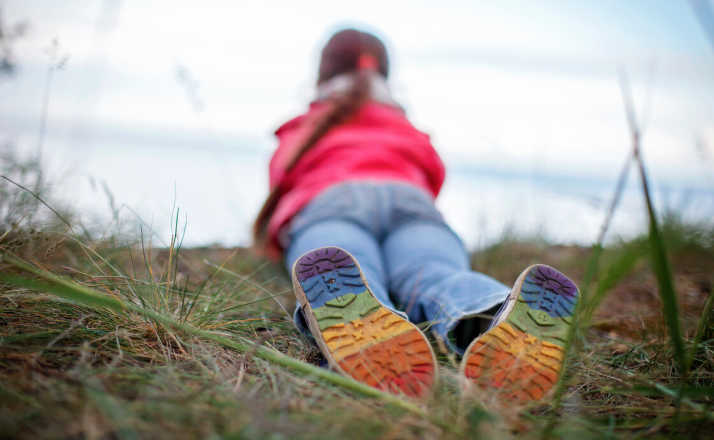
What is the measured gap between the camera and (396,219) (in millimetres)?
1407

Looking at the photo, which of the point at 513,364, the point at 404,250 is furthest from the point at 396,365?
the point at 404,250

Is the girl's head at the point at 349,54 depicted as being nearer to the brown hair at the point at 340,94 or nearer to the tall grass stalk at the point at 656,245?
the brown hair at the point at 340,94

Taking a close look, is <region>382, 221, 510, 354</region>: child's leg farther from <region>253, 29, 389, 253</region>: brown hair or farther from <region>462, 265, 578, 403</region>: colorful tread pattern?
<region>253, 29, 389, 253</region>: brown hair

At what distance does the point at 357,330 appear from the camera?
2.55 feet

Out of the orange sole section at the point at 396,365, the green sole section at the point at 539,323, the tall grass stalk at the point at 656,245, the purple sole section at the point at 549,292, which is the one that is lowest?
the orange sole section at the point at 396,365

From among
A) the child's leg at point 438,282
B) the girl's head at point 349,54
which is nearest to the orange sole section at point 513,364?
the child's leg at point 438,282

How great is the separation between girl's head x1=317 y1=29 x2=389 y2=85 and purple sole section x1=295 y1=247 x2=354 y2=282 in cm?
128

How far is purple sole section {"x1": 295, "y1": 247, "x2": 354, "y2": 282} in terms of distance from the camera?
2.81 feet

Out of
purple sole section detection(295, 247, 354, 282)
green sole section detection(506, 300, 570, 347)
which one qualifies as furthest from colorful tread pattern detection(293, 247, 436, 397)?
green sole section detection(506, 300, 570, 347)

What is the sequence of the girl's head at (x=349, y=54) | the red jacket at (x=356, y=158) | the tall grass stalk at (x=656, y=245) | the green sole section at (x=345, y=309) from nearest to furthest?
1. the tall grass stalk at (x=656, y=245)
2. the green sole section at (x=345, y=309)
3. the red jacket at (x=356, y=158)
4. the girl's head at (x=349, y=54)

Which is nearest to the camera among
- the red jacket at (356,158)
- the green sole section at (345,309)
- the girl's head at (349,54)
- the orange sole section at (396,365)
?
the orange sole section at (396,365)

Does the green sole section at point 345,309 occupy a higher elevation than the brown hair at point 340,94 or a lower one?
lower

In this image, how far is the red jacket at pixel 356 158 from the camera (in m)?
1.53

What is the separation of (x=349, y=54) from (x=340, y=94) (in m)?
0.34
